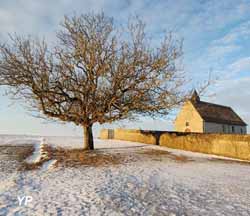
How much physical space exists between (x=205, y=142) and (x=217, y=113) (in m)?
32.9

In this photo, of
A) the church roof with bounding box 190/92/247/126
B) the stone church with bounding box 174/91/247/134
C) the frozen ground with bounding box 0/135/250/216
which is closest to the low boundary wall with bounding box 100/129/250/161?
the frozen ground with bounding box 0/135/250/216

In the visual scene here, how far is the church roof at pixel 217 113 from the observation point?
4649 cm

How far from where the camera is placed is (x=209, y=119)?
46.4m

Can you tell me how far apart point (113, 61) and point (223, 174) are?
1008 centimetres

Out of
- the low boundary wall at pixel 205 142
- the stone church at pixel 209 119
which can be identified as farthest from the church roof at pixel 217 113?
the low boundary wall at pixel 205 142

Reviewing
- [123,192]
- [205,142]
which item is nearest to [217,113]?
[205,142]

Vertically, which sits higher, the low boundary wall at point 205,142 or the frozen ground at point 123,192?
the low boundary wall at point 205,142

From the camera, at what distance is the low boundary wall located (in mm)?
16500

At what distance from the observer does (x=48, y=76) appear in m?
16.4

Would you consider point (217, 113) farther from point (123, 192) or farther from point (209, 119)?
point (123, 192)

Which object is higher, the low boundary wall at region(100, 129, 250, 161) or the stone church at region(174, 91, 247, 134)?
the stone church at region(174, 91, 247, 134)

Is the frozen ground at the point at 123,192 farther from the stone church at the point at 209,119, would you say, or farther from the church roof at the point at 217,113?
the church roof at the point at 217,113

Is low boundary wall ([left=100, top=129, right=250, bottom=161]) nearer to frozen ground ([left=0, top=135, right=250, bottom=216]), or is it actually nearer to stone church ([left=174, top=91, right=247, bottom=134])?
frozen ground ([left=0, top=135, right=250, bottom=216])

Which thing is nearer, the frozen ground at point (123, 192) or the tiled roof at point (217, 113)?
the frozen ground at point (123, 192)
